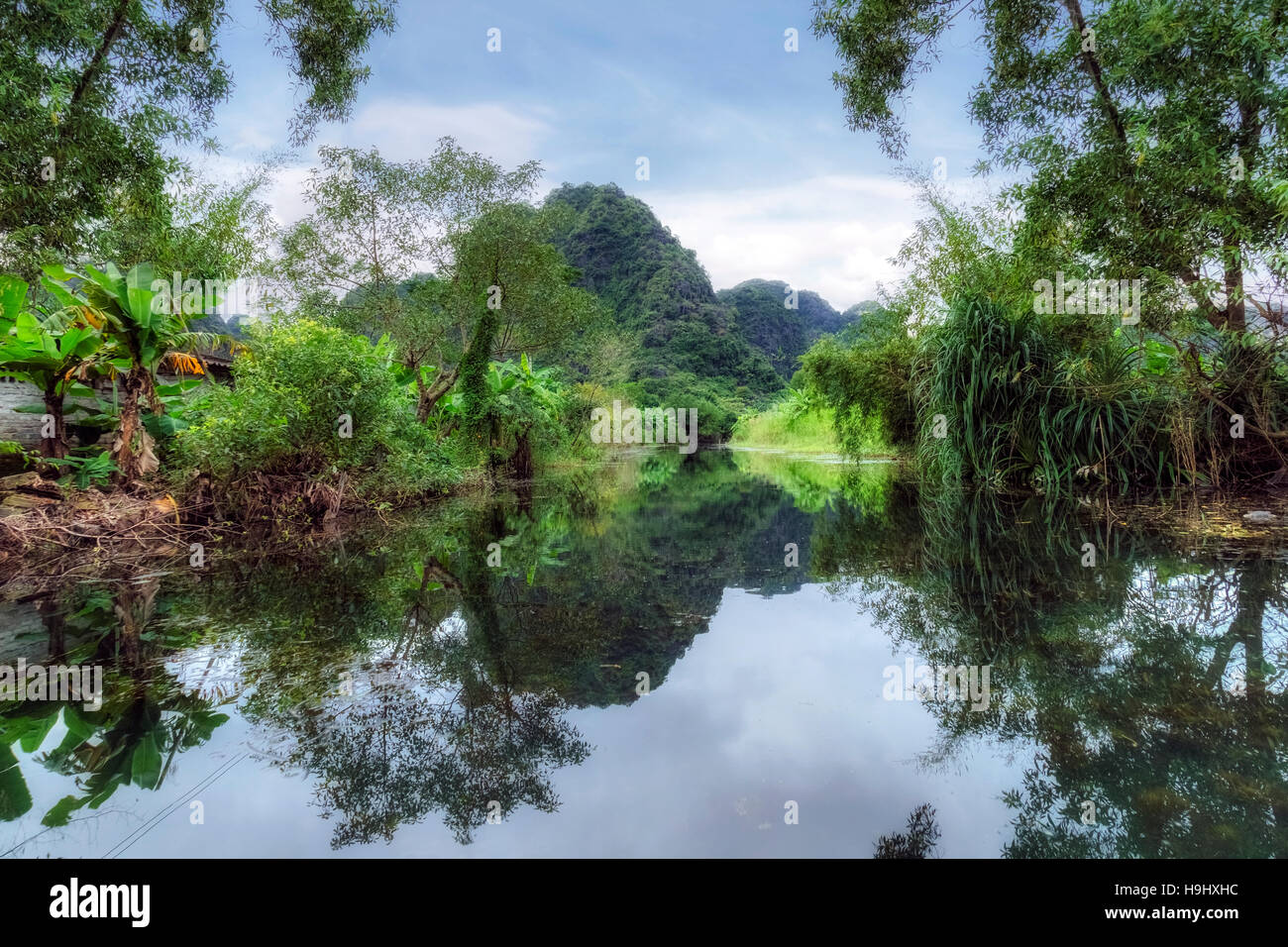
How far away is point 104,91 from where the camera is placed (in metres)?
7.24

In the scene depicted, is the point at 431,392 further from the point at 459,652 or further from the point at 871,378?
the point at 459,652

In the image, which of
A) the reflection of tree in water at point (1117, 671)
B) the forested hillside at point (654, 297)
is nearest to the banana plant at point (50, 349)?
the reflection of tree in water at point (1117, 671)

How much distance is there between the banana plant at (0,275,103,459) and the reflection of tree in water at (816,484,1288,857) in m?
8.26

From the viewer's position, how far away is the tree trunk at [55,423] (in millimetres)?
7438

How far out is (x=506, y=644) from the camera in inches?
129

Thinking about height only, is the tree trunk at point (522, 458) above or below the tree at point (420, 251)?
below

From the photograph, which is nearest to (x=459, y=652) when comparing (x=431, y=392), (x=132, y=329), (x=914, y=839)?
(x=914, y=839)

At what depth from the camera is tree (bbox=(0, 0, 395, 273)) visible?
6.15 meters

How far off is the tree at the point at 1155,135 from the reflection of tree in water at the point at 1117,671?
343 centimetres

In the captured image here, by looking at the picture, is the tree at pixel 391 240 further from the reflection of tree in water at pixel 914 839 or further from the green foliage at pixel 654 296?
the green foliage at pixel 654 296

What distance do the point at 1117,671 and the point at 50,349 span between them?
9.70m
